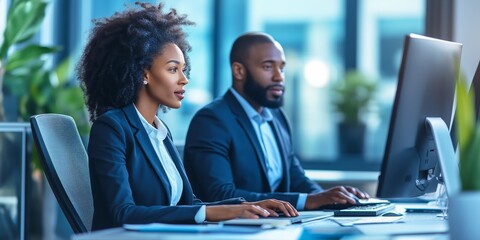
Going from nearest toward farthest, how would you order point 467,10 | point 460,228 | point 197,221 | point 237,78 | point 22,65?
point 460,228
point 197,221
point 237,78
point 467,10
point 22,65

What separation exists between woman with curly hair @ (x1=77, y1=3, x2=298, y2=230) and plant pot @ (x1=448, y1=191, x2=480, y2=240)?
23.5 inches

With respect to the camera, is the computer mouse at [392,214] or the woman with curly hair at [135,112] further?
the computer mouse at [392,214]

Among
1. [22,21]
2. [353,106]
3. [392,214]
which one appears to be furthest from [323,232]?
[353,106]

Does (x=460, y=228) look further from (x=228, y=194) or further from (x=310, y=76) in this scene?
(x=310, y=76)

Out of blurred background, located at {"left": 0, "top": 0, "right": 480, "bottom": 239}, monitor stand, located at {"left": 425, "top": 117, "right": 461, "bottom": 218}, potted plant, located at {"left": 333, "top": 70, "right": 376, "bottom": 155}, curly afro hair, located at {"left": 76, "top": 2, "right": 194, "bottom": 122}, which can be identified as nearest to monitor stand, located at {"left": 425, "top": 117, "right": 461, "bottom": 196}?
monitor stand, located at {"left": 425, "top": 117, "right": 461, "bottom": 218}

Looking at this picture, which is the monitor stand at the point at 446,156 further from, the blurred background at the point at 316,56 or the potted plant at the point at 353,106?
the potted plant at the point at 353,106

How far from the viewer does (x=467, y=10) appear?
342 cm

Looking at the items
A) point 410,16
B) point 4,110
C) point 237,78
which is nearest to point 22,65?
point 4,110

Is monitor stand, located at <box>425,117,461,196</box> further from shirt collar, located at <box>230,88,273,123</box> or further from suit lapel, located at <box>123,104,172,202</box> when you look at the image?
shirt collar, located at <box>230,88,273,123</box>

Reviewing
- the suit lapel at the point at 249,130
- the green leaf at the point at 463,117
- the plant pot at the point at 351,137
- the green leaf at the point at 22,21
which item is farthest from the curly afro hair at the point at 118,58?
the plant pot at the point at 351,137

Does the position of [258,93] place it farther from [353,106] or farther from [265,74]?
[353,106]

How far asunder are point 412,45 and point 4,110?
2988 millimetres

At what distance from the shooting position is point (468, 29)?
3.40 m

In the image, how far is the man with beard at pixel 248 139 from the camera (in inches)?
108
